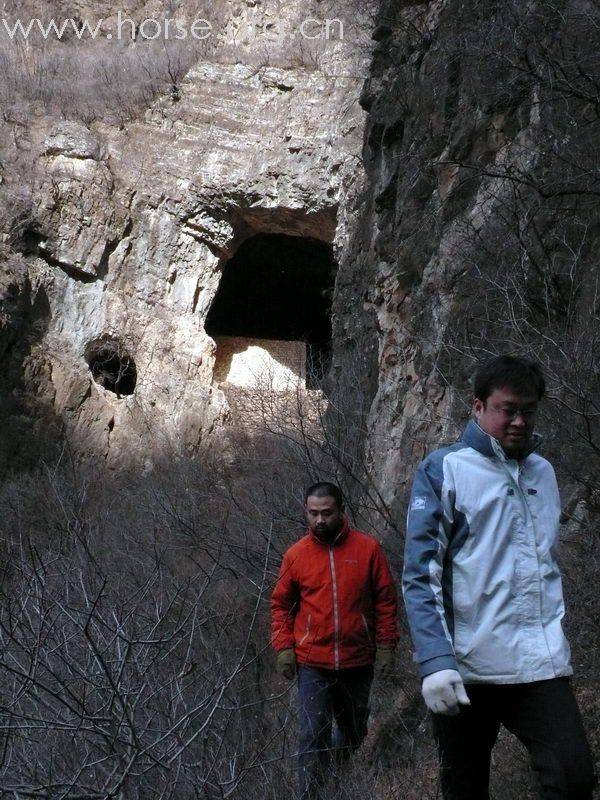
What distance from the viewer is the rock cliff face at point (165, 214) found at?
1819 centimetres

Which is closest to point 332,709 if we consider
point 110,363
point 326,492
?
point 326,492

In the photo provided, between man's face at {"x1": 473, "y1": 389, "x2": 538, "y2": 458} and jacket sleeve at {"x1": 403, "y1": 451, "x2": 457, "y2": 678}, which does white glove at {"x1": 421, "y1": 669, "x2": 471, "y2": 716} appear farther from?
man's face at {"x1": 473, "y1": 389, "x2": 538, "y2": 458}

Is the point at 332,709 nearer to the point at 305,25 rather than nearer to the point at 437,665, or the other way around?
the point at 437,665

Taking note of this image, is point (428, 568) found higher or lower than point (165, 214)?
lower

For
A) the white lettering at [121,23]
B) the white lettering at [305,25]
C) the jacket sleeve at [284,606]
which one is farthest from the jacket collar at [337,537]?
the white lettering at [121,23]

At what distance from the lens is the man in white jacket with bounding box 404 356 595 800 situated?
7.72 ft

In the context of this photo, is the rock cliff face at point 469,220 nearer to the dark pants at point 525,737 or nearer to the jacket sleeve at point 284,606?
the jacket sleeve at point 284,606

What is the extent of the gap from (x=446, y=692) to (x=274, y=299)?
68.5ft

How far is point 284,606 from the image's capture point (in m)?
3.83

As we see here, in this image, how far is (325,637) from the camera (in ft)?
12.1

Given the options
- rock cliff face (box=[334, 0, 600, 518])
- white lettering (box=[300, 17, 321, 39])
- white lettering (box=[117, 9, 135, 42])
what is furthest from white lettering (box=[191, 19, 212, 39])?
rock cliff face (box=[334, 0, 600, 518])

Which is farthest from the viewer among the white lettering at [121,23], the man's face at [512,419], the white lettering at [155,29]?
the white lettering at [121,23]

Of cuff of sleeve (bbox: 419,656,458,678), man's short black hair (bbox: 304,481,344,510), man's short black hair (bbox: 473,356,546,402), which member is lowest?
cuff of sleeve (bbox: 419,656,458,678)

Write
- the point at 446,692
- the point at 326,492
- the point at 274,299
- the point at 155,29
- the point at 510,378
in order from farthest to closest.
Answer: the point at 155,29 → the point at 274,299 → the point at 326,492 → the point at 510,378 → the point at 446,692
